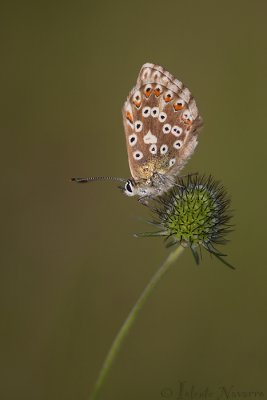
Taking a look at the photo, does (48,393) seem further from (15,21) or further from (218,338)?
(15,21)

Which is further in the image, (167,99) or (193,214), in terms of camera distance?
(167,99)

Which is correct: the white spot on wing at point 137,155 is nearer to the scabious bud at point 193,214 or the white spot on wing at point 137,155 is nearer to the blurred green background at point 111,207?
the scabious bud at point 193,214

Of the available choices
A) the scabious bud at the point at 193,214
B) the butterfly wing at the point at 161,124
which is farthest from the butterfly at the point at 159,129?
the scabious bud at the point at 193,214

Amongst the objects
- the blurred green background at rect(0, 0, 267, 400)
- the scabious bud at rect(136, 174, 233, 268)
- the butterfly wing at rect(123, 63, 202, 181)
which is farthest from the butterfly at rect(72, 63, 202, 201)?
the blurred green background at rect(0, 0, 267, 400)

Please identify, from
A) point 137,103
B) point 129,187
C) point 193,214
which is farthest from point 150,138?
point 193,214

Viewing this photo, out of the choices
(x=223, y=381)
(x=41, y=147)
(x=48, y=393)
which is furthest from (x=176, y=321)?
(x=41, y=147)

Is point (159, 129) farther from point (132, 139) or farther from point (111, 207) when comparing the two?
point (111, 207)

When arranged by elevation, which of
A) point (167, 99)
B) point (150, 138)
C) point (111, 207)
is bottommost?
point (150, 138)

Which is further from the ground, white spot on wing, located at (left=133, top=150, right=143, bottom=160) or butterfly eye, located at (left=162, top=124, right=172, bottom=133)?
butterfly eye, located at (left=162, top=124, right=172, bottom=133)

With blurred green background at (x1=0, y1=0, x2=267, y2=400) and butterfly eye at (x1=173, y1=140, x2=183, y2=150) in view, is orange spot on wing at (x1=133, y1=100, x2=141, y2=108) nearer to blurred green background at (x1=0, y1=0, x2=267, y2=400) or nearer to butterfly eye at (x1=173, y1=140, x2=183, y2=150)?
butterfly eye at (x1=173, y1=140, x2=183, y2=150)
